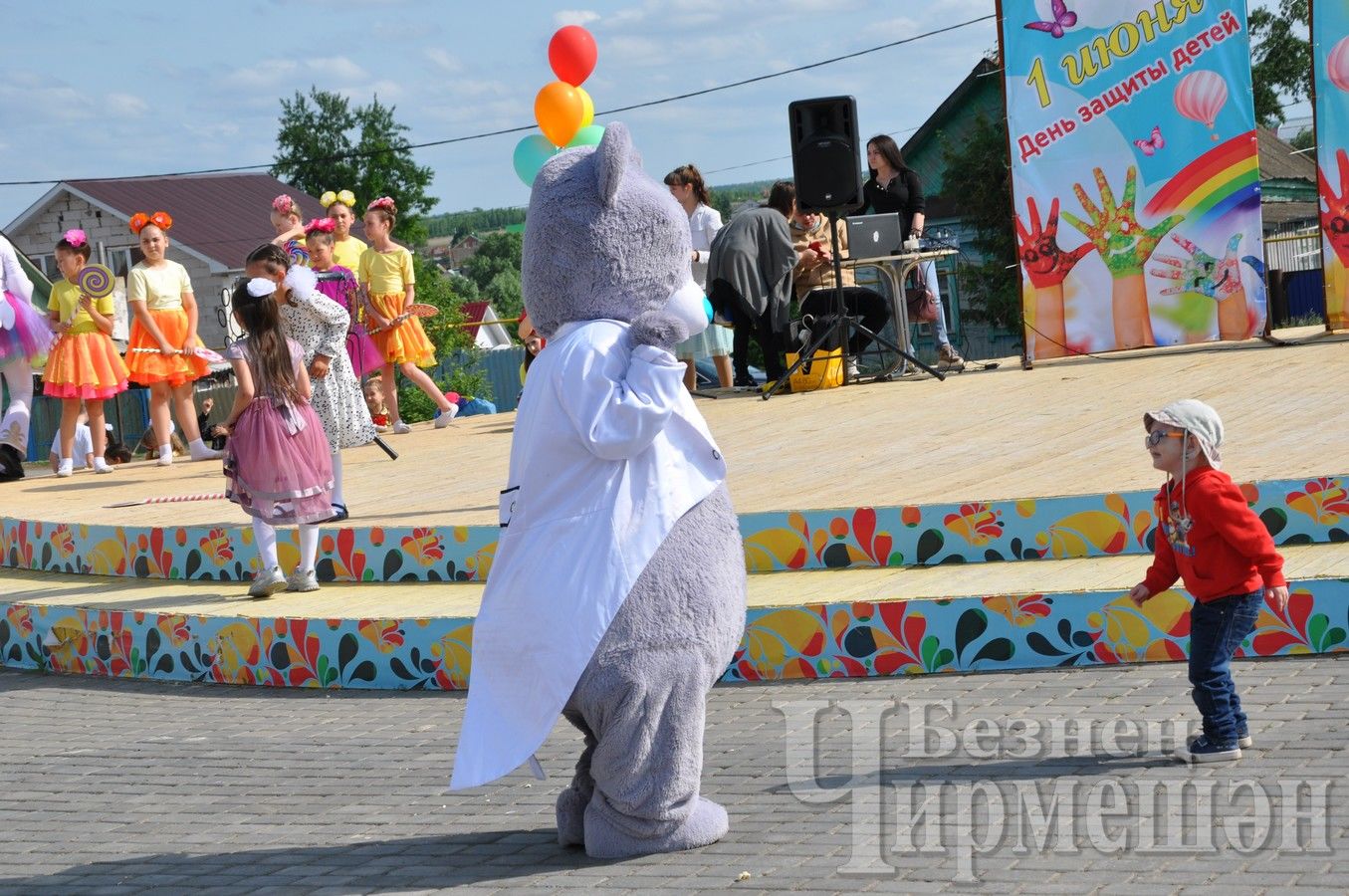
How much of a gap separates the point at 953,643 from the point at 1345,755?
182 cm

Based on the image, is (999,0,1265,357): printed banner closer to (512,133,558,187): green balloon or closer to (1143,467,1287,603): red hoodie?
(512,133,558,187): green balloon

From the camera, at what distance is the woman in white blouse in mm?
12695

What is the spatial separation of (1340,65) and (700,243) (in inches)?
199

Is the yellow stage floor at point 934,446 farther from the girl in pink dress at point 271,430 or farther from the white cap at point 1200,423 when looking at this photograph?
the white cap at point 1200,423

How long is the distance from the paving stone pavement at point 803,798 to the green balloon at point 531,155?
3188 mm

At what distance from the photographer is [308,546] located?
26.0ft

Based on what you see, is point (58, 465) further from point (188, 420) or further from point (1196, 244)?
point (1196, 244)

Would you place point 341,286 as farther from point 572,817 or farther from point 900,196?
point 572,817

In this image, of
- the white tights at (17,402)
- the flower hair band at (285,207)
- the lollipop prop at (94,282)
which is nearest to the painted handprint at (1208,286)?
the flower hair band at (285,207)

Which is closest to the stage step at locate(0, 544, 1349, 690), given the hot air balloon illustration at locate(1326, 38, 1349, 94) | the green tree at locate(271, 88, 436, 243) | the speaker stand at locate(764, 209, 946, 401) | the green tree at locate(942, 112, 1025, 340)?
the speaker stand at locate(764, 209, 946, 401)

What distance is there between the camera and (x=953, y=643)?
618 cm

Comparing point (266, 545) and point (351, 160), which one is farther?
point (351, 160)

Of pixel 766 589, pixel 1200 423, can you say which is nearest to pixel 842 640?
pixel 766 589

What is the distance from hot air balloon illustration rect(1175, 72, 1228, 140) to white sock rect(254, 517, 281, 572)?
287 inches
